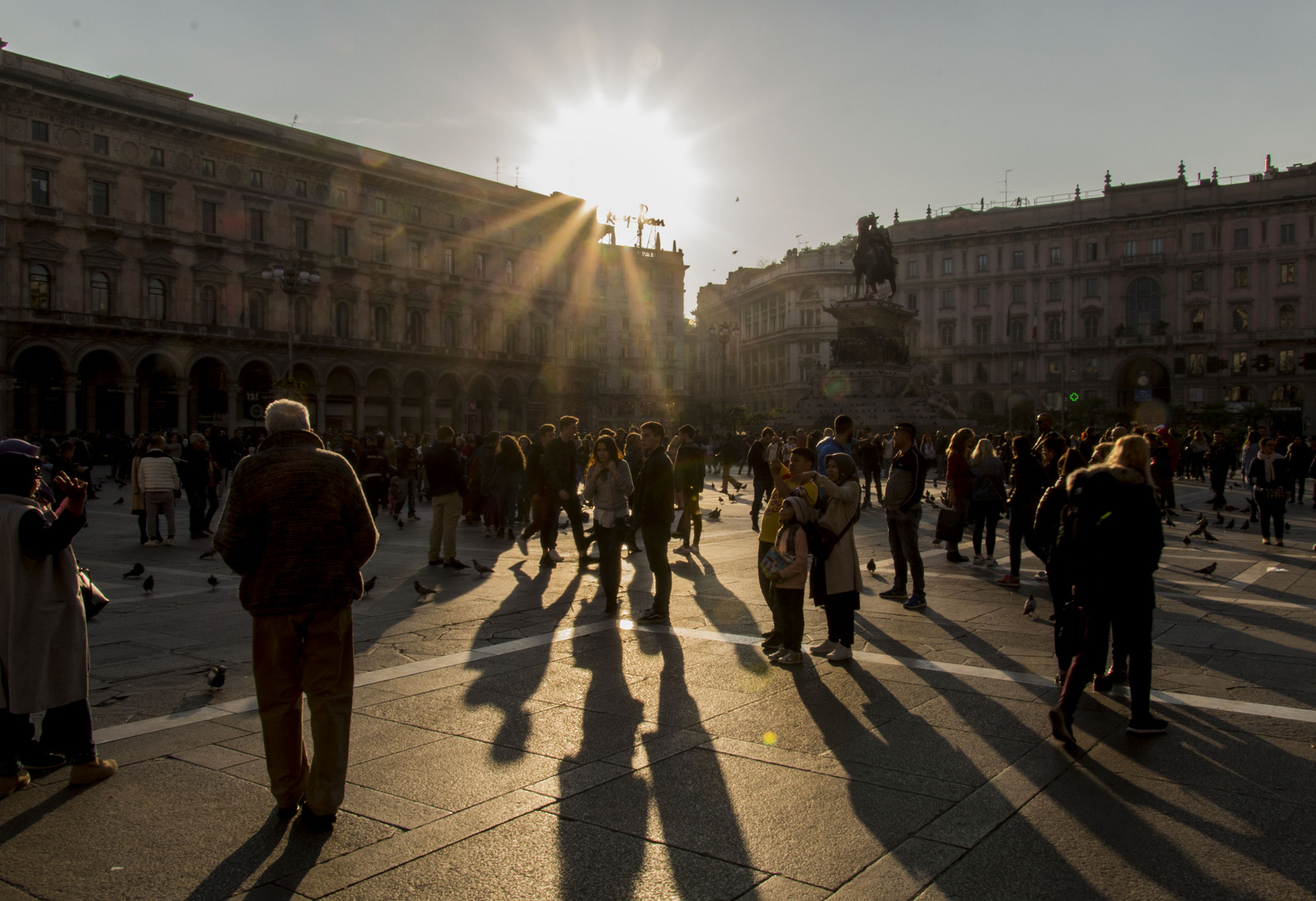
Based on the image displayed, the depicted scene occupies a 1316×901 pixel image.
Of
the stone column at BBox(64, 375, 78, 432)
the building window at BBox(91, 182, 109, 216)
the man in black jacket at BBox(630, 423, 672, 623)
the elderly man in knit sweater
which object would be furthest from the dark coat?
the building window at BBox(91, 182, 109, 216)

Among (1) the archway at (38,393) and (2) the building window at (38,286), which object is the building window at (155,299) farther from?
(1) the archway at (38,393)

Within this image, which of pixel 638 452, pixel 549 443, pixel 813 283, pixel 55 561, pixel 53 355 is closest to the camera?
pixel 55 561

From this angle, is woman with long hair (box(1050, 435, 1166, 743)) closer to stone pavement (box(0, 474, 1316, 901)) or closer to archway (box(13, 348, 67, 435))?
stone pavement (box(0, 474, 1316, 901))

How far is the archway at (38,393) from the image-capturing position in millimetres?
41750

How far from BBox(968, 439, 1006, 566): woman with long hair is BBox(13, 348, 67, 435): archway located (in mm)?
42390

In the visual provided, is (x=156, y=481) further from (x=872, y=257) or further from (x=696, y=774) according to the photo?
(x=872, y=257)

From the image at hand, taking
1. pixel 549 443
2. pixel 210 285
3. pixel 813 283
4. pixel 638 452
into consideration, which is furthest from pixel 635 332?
pixel 549 443

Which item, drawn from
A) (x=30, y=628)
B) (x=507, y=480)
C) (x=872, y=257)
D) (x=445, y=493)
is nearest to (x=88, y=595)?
(x=30, y=628)

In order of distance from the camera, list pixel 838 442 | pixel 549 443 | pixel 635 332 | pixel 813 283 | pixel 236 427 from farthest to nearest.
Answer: pixel 813 283 < pixel 635 332 < pixel 236 427 < pixel 549 443 < pixel 838 442

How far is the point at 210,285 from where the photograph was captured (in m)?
48.1

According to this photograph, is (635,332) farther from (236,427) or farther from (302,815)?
(302,815)

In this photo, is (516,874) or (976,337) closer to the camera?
(516,874)

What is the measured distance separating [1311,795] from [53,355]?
160 ft

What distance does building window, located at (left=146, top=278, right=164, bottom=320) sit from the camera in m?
45.9
